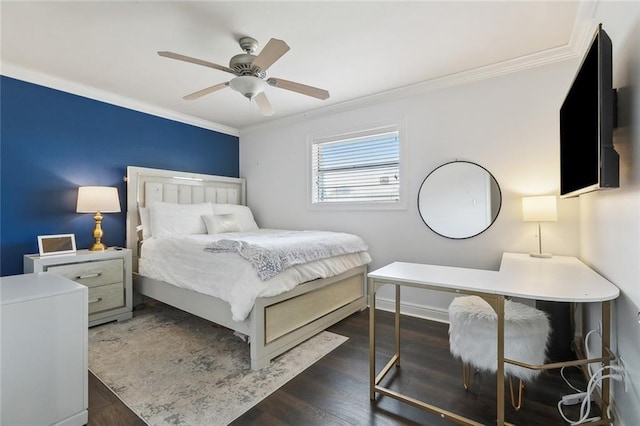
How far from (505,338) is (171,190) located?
12.6ft

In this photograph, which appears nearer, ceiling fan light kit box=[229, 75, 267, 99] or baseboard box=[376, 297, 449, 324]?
ceiling fan light kit box=[229, 75, 267, 99]

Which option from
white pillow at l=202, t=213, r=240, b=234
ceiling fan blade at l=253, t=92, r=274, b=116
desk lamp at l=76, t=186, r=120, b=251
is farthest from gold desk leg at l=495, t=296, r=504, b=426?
desk lamp at l=76, t=186, r=120, b=251

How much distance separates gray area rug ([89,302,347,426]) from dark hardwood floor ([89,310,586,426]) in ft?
0.28

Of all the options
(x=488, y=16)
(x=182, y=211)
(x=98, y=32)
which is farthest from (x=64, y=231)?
(x=488, y=16)

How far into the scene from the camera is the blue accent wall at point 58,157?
2.75 metres

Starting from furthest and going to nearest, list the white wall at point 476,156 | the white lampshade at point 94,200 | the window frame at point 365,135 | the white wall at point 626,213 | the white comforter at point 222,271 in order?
the window frame at point 365,135 < the white lampshade at point 94,200 < the white wall at point 476,156 < the white comforter at point 222,271 < the white wall at point 626,213

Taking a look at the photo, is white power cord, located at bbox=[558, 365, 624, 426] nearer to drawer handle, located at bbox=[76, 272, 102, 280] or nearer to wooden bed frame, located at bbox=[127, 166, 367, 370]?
wooden bed frame, located at bbox=[127, 166, 367, 370]

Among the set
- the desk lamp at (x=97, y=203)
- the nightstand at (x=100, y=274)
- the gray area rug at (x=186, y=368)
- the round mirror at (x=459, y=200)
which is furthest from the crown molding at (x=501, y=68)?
the nightstand at (x=100, y=274)

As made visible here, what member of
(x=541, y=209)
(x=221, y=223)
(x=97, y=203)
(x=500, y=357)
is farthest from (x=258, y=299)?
(x=541, y=209)

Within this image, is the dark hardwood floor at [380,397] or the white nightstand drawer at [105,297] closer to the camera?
the dark hardwood floor at [380,397]

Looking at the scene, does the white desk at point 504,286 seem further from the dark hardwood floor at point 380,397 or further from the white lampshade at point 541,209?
the white lampshade at point 541,209

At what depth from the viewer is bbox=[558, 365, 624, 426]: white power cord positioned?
1.31 meters

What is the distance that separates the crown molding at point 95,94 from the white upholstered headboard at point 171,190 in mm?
782

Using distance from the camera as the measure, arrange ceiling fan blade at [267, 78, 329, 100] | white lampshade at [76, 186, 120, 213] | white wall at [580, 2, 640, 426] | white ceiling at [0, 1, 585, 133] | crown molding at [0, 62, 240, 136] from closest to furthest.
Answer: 1. white wall at [580, 2, 640, 426]
2. white ceiling at [0, 1, 585, 133]
3. ceiling fan blade at [267, 78, 329, 100]
4. crown molding at [0, 62, 240, 136]
5. white lampshade at [76, 186, 120, 213]
